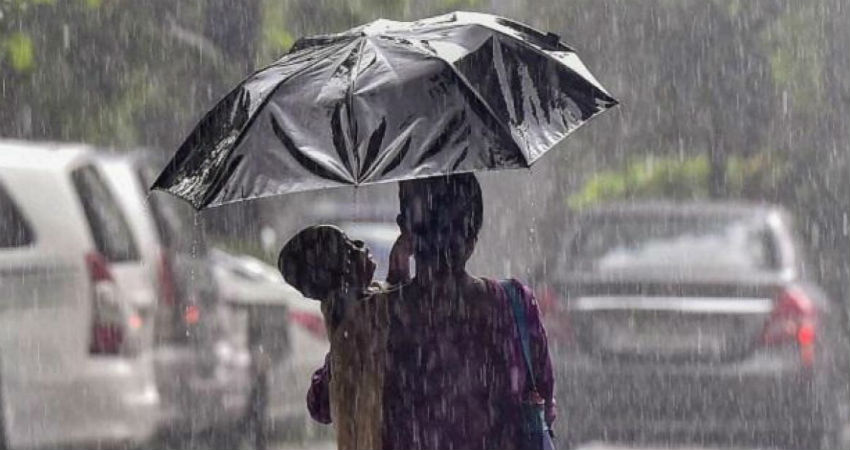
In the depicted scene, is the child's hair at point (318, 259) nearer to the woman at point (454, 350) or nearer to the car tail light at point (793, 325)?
the woman at point (454, 350)

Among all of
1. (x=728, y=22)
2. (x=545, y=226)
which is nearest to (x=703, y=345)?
(x=545, y=226)

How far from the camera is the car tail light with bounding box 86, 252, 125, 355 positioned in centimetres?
872

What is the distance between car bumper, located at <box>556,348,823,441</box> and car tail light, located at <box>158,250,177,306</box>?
217 cm

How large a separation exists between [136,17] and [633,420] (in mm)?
8286

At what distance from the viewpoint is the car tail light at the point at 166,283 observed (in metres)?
9.42

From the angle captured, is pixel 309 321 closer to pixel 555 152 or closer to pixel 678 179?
pixel 678 179

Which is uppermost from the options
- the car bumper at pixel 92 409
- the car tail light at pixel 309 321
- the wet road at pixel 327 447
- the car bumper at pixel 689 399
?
the car tail light at pixel 309 321

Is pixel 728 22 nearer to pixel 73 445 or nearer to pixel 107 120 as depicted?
pixel 107 120

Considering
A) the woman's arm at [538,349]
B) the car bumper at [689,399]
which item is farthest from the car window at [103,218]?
the woman's arm at [538,349]

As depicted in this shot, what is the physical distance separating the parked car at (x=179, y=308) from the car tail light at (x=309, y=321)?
4.11 ft

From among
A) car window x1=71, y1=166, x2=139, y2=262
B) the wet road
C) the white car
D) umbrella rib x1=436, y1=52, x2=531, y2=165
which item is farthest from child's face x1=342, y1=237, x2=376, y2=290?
the wet road

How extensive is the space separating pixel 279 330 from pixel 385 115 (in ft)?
24.4

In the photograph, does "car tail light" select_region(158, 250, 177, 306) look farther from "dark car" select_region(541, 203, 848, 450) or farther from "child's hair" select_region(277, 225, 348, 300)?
"child's hair" select_region(277, 225, 348, 300)

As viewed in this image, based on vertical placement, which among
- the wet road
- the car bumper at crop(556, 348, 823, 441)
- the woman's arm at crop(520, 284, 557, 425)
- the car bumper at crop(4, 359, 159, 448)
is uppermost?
the woman's arm at crop(520, 284, 557, 425)
